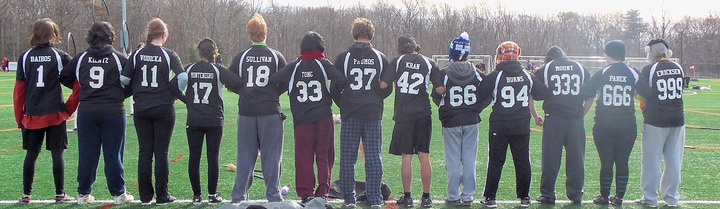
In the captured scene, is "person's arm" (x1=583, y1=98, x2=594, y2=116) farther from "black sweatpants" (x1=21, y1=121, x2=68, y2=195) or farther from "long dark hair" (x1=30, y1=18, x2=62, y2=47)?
"long dark hair" (x1=30, y1=18, x2=62, y2=47)

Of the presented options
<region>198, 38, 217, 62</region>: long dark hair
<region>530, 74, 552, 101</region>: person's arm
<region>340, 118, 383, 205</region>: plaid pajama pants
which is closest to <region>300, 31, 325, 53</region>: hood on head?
<region>340, 118, 383, 205</region>: plaid pajama pants

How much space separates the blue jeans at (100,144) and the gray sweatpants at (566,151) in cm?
439

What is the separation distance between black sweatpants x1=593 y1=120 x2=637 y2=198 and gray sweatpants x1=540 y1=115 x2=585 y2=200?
0.64ft

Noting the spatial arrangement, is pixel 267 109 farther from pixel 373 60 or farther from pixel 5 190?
pixel 5 190

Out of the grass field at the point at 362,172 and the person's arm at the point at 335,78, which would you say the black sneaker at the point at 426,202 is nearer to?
the grass field at the point at 362,172

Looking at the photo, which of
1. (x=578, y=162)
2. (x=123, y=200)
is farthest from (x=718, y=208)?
(x=123, y=200)

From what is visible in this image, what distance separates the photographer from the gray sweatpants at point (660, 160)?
20.7 ft

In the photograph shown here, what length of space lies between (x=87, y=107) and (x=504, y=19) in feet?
250

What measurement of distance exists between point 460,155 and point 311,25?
77.3 m

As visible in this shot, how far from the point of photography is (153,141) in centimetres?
618

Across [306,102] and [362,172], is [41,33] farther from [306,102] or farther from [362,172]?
[362,172]

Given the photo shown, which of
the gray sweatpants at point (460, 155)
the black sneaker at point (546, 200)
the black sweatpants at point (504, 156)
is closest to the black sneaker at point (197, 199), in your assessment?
the gray sweatpants at point (460, 155)

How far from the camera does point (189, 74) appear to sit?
20.1 ft

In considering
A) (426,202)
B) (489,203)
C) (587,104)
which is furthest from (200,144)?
(587,104)
